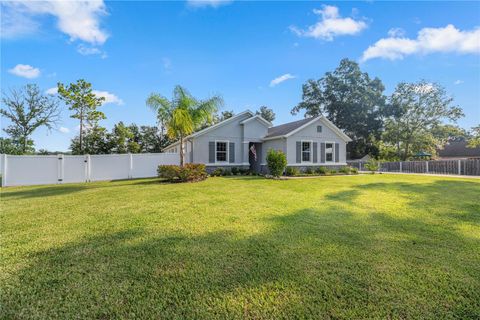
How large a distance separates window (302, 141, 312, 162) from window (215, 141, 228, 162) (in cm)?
568

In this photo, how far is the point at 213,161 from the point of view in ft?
52.3

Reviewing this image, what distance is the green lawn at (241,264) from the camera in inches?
82.4

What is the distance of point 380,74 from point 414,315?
37.5 m

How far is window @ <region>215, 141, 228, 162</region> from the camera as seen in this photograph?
16.2 m

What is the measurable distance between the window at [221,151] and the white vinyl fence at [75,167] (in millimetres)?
2813

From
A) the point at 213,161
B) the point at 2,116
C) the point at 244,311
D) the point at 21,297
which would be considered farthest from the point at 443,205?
the point at 2,116

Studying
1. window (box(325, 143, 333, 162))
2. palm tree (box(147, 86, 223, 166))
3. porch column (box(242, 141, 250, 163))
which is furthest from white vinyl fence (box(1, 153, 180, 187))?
window (box(325, 143, 333, 162))

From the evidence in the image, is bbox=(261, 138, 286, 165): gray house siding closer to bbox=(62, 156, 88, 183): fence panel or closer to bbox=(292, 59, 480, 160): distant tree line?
bbox=(62, 156, 88, 183): fence panel

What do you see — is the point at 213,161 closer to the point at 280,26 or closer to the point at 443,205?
the point at 280,26

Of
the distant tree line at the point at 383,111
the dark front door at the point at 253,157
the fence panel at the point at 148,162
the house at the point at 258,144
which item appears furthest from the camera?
the distant tree line at the point at 383,111

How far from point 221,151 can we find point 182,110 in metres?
4.81

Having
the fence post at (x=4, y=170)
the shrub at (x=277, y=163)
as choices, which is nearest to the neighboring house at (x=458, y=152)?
the shrub at (x=277, y=163)

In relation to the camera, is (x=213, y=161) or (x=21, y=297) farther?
(x=213, y=161)

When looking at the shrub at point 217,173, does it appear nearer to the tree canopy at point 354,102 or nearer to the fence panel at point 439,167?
the fence panel at point 439,167
